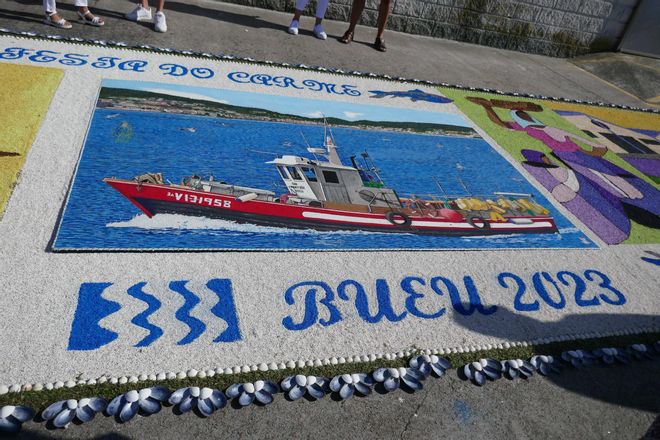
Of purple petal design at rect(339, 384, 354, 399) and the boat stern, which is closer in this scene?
purple petal design at rect(339, 384, 354, 399)

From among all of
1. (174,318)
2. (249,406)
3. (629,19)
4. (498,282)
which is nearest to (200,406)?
(249,406)

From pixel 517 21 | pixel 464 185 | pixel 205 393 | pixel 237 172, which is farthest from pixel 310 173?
pixel 517 21

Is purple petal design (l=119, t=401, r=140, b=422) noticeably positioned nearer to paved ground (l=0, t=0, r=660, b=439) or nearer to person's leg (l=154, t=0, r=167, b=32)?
paved ground (l=0, t=0, r=660, b=439)

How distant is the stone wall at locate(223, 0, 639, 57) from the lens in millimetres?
8109

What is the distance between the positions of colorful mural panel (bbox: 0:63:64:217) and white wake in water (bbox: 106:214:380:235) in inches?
29.7

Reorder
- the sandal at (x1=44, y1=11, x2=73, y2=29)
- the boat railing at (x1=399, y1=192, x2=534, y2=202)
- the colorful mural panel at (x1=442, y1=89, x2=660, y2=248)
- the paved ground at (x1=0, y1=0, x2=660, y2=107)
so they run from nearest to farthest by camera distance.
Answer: the boat railing at (x1=399, y1=192, x2=534, y2=202)
the colorful mural panel at (x1=442, y1=89, x2=660, y2=248)
the sandal at (x1=44, y1=11, x2=73, y2=29)
the paved ground at (x1=0, y1=0, x2=660, y2=107)

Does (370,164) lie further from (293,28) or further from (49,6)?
(49,6)

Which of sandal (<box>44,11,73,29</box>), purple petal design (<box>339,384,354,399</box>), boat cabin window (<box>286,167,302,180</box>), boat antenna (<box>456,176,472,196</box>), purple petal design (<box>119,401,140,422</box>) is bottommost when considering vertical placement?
purple petal design (<box>119,401,140,422</box>)

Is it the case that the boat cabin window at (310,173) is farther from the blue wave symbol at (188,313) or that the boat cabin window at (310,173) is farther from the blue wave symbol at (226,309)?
the blue wave symbol at (188,313)

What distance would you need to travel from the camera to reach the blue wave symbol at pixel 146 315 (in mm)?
2314

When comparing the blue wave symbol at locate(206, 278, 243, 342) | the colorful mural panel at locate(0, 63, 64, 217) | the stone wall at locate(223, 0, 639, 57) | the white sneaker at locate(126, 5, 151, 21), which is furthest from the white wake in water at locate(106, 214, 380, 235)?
the stone wall at locate(223, 0, 639, 57)

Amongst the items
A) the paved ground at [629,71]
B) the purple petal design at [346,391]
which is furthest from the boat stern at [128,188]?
the paved ground at [629,71]

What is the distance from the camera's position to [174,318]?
7.99ft

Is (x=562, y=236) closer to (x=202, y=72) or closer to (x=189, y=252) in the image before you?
(x=189, y=252)
